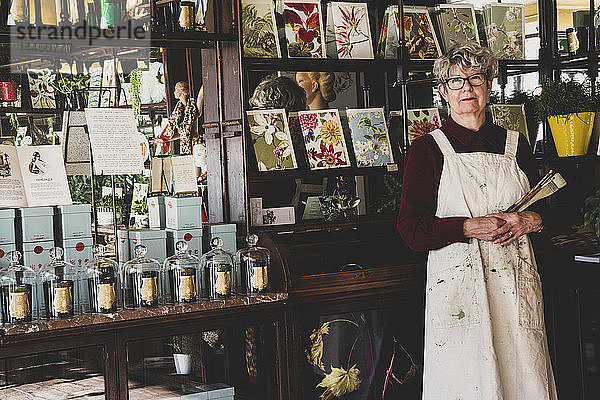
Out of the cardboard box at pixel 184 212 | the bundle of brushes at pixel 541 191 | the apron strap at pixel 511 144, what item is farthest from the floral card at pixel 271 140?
the bundle of brushes at pixel 541 191

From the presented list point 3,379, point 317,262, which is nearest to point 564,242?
point 317,262

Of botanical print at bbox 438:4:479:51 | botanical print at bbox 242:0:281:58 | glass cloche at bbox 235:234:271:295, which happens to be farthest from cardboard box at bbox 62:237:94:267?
botanical print at bbox 438:4:479:51

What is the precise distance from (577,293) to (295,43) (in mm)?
1826

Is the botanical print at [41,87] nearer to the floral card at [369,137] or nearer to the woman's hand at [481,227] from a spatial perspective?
the floral card at [369,137]

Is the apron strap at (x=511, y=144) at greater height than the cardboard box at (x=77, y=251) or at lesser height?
greater

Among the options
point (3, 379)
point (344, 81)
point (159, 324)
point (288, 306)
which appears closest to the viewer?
point (3, 379)

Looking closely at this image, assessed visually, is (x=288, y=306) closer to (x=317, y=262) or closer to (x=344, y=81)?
(x=317, y=262)

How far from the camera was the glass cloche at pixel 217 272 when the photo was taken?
344 centimetres

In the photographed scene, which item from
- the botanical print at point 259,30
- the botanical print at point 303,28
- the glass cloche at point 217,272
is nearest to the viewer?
the glass cloche at point 217,272

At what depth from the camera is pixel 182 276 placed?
3348 millimetres

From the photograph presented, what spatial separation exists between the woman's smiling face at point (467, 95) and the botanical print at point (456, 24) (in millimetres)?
1068

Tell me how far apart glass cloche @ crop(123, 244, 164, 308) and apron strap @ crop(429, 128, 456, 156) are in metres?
1.26

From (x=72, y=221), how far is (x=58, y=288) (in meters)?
0.31

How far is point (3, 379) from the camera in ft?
→ 9.74
